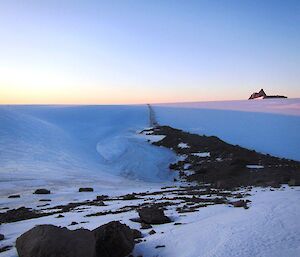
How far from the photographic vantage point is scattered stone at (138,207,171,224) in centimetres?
1048

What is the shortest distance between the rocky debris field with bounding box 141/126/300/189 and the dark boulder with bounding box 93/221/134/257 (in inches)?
502

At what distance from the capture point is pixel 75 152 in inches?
1649

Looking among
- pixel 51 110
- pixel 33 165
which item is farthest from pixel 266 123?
pixel 51 110

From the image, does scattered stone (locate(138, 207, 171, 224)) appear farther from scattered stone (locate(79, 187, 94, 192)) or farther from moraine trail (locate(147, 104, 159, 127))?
moraine trail (locate(147, 104, 159, 127))

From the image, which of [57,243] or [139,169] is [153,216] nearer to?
[57,243]

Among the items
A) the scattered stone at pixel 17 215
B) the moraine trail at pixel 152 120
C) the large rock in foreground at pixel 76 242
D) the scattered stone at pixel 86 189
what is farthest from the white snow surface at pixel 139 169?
the scattered stone at pixel 17 215

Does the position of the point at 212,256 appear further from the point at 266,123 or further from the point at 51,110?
the point at 51,110

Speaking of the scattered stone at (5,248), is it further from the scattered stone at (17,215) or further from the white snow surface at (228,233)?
the scattered stone at (17,215)

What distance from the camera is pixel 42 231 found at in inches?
289

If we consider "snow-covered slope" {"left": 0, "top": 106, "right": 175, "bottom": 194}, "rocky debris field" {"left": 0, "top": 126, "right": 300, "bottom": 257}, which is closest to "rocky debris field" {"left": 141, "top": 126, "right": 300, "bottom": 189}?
"rocky debris field" {"left": 0, "top": 126, "right": 300, "bottom": 257}

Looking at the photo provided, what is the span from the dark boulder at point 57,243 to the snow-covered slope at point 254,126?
2684 cm

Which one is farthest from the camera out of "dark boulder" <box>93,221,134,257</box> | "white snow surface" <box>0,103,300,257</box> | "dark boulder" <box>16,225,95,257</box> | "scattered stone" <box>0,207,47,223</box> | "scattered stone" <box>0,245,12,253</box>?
"scattered stone" <box>0,207,47,223</box>

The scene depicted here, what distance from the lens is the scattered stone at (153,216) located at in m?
10.5

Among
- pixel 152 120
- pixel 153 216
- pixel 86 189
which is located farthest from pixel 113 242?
pixel 152 120
